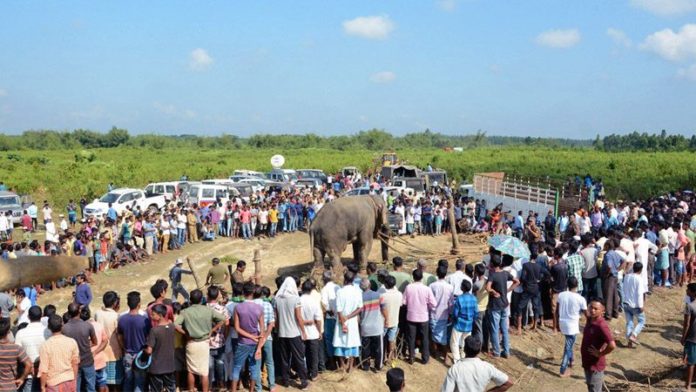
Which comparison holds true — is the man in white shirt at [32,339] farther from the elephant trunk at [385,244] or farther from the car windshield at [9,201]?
the car windshield at [9,201]

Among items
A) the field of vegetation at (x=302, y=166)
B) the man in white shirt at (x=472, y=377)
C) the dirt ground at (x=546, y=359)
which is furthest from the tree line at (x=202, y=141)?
the man in white shirt at (x=472, y=377)

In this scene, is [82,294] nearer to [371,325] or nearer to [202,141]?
[371,325]

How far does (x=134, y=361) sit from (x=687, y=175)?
127ft

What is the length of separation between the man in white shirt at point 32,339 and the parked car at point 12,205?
18493 mm

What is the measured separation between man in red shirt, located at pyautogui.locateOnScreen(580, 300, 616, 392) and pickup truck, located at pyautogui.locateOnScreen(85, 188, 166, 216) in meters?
19.6

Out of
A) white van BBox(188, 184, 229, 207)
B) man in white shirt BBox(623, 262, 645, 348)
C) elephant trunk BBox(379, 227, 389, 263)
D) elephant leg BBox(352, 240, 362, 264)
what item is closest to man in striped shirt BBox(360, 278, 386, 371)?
man in white shirt BBox(623, 262, 645, 348)

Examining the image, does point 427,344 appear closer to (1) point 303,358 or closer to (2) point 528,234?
(1) point 303,358

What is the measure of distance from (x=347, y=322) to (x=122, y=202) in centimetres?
1886

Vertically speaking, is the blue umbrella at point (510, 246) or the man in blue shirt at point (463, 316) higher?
the blue umbrella at point (510, 246)

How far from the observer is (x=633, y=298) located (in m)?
11.4

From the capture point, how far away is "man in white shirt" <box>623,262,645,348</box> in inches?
447

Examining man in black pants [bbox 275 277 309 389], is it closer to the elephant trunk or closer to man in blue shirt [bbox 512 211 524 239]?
the elephant trunk

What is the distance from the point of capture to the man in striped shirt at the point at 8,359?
22.9 ft

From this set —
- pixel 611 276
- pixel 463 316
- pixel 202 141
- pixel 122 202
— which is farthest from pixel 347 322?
pixel 202 141
